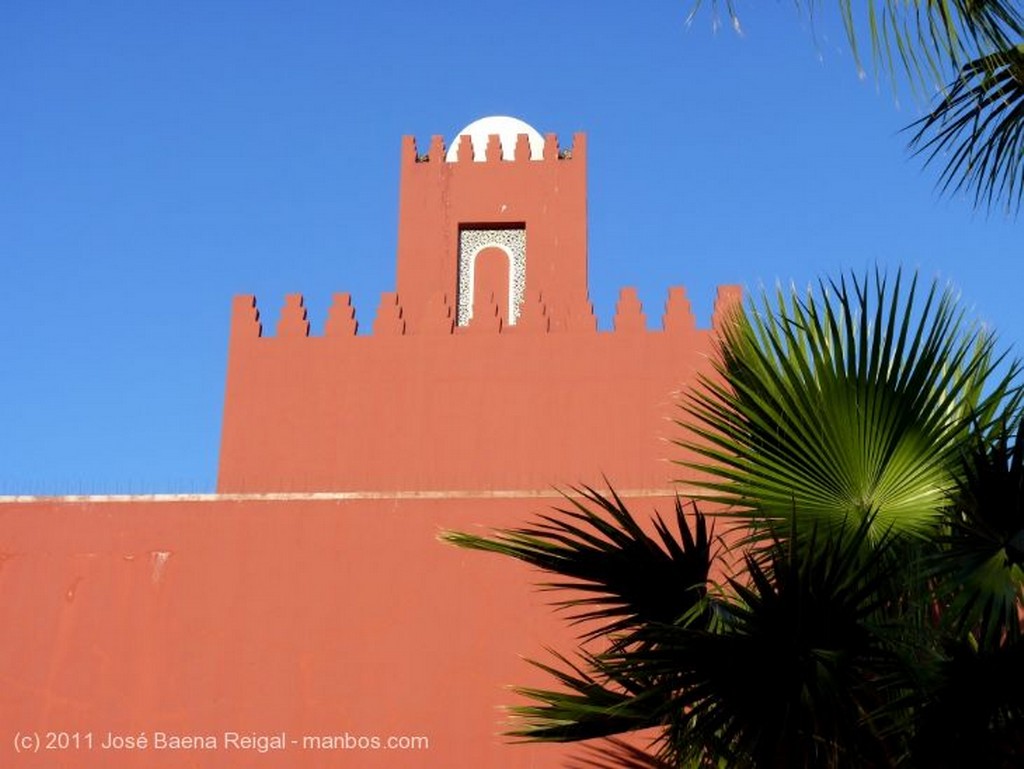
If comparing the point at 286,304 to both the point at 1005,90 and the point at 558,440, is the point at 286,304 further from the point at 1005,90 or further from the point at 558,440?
the point at 1005,90

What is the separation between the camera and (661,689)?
12.7 ft

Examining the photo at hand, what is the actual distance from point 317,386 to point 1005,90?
8780 millimetres

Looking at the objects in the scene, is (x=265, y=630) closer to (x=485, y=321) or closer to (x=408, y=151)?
(x=485, y=321)

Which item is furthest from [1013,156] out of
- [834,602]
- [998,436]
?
[834,602]

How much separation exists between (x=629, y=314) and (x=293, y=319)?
125 inches

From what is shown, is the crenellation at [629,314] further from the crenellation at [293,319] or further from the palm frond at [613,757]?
the palm frond at [613,757]

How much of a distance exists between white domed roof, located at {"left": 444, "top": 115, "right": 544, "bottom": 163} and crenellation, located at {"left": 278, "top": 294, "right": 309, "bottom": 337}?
2604mm

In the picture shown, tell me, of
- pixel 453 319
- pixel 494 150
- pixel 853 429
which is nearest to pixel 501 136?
pixel 494 150

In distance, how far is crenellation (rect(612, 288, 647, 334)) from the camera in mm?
12023

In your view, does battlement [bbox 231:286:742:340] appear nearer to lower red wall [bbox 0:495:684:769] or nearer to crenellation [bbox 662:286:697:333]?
crenellation [bbox 662:286:697:333]

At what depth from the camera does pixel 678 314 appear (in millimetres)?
12055

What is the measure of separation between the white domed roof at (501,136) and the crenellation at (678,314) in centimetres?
277

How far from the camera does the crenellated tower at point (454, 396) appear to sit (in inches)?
458

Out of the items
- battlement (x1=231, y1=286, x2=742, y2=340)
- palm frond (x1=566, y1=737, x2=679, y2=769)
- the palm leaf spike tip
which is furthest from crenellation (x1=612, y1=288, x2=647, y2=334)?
the palm leaf spike tip
